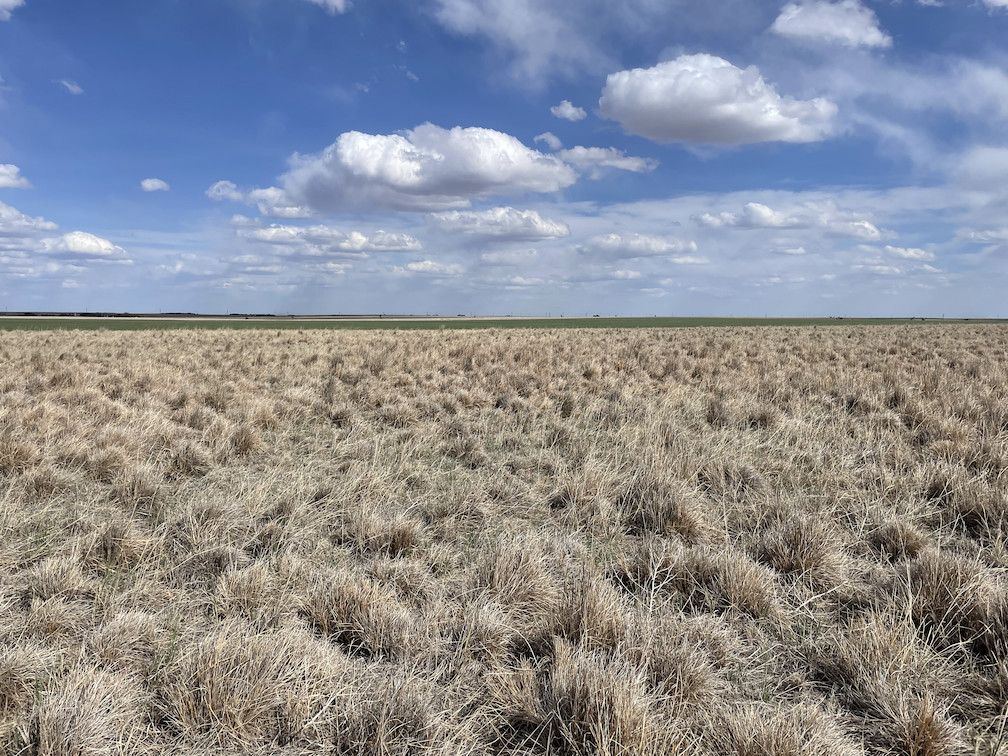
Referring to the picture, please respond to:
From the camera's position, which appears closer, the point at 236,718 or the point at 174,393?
the point at 236,718

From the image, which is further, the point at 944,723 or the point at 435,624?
the point at 435,624

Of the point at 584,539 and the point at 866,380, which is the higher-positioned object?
the point at 866,380

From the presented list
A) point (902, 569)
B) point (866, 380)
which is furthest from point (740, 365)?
point (902, 569)

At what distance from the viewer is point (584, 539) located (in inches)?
201

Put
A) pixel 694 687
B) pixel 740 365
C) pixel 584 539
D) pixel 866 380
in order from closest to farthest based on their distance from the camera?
1. pixel 694 687
2. pixel 584 539
3. pixel 866 380
4. pixel 740 365

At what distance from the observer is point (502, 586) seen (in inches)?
155

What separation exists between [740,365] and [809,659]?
1566cm

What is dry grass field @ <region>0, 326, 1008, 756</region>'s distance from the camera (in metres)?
2.69

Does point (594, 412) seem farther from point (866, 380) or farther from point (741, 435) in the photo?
point (866, 380)

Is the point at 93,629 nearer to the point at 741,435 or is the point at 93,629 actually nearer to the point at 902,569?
the point at 902,569

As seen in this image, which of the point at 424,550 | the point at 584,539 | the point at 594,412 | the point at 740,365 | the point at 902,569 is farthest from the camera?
the point at 740,365

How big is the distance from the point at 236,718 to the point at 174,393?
1042 centimetres

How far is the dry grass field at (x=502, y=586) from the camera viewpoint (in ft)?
8.81

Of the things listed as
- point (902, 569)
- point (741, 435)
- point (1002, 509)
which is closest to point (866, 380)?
point (741, 435)
